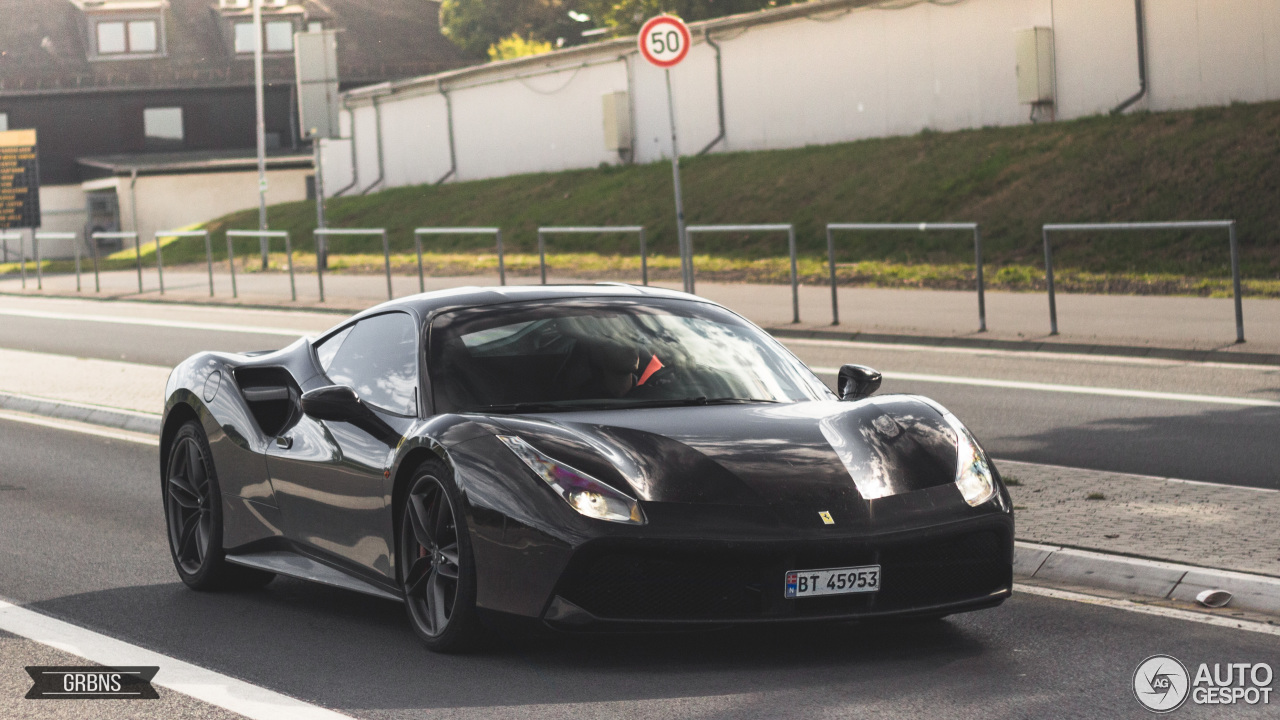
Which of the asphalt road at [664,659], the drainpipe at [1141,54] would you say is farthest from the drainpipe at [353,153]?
the asphalt road at [664,659]

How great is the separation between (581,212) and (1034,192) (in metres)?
13.4

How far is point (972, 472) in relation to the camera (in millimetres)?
5441

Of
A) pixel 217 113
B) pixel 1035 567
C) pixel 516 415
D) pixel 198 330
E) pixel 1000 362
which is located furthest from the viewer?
pixel 217 113

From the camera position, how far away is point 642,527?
16.4ft

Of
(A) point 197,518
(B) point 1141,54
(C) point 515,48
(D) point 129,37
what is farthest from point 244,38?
(A) point 197,518

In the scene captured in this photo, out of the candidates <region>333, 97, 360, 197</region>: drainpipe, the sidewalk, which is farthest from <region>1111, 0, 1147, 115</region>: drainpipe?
<region>333, 97, 360, 197</region>: drainpipe

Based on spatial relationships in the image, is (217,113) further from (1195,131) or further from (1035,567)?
(1035,567)

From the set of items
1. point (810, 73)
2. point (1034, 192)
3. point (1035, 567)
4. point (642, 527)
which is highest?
point (810, 73)

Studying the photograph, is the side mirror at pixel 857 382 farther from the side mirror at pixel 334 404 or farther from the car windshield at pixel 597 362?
the side mirror at pixel 334 404

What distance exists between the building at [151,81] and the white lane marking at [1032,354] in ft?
181

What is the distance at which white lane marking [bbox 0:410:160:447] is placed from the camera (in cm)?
1188

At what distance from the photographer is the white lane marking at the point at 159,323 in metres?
21.5

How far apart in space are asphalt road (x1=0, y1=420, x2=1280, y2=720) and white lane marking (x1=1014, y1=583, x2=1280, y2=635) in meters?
0.07

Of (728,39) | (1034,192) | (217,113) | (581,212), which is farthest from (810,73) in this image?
(217,113)
